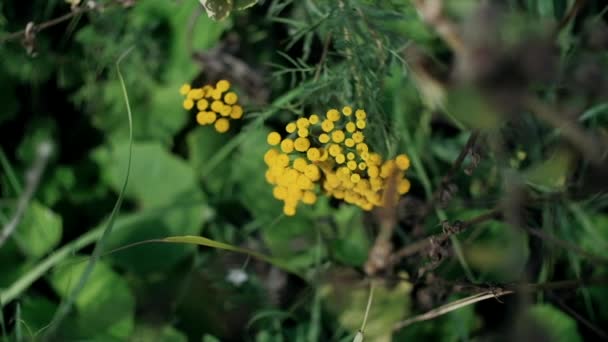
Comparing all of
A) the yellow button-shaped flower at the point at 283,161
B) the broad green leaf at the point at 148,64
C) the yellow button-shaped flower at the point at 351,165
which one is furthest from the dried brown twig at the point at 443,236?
the broad green leaf at the point at 148,64

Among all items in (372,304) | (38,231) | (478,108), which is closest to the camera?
(478,108)

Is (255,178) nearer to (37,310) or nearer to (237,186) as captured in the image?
(237,186)

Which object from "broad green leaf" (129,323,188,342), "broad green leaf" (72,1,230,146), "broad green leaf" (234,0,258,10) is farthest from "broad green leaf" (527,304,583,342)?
"broad green leaf" (72,1,230,146)

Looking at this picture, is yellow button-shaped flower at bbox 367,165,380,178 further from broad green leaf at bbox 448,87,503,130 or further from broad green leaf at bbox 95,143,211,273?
broad green leaf at bbox 95,143,211,273

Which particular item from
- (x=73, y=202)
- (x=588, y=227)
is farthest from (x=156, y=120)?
(x=588, y=227)

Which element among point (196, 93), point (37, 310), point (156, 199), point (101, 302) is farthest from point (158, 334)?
point (196, 93)

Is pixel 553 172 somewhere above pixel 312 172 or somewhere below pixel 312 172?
below
